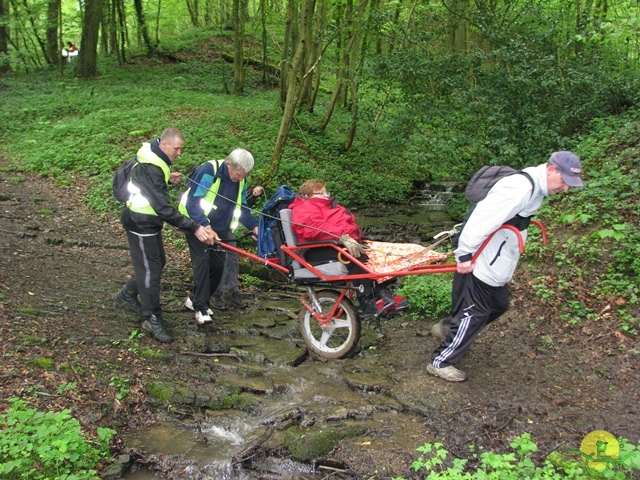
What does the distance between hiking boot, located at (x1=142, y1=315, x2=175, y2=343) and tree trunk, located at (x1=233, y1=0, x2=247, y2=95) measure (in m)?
15.9

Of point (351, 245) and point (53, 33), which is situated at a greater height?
point (53, 33)

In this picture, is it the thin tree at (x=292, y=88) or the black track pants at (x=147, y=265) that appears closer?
the black track pants at (x=147, y=265)

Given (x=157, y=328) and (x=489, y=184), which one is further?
(x=157, y=328)

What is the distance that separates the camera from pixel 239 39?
63.6 feet

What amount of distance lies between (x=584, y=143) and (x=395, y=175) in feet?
21.0

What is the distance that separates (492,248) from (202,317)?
353 cm

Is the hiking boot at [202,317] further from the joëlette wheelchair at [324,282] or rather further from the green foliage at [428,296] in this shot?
the green foliage at [428,296]

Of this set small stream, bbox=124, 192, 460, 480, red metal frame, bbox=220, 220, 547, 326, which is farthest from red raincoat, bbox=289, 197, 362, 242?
small stream, bbox=124, 192, 460, 480

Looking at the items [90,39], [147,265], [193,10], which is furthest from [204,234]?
[193,10]

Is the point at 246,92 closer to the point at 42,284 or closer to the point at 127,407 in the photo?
the point at 42,284

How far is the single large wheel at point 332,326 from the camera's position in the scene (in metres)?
5.30

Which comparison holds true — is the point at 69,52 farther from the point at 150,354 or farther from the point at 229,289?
the point at 150,354

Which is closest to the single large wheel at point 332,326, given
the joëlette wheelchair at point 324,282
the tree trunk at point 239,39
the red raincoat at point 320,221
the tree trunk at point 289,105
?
the joëlette wheelchair at point 324,282

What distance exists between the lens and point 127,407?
169 inches
